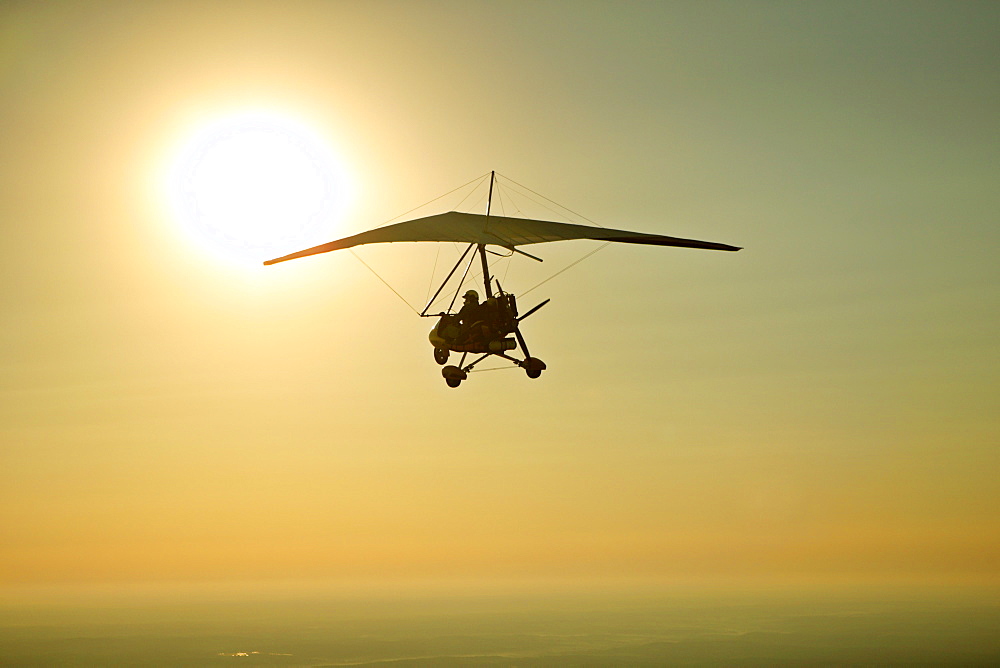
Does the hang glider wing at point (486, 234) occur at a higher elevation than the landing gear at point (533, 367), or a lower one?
higher

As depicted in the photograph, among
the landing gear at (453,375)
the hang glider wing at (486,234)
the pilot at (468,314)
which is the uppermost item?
the hang glider wing at (486,234)

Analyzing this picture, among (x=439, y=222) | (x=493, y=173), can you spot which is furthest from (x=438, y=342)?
(x=493, y=173)

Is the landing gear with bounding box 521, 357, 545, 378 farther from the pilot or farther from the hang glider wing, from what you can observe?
the hang glider wing

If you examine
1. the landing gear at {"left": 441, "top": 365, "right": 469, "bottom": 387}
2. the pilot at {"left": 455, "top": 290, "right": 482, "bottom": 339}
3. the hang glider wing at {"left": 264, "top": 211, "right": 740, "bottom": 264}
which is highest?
the hang glider wing at {"left": 264, "top": 211, "right": 740, "bottom": 264}

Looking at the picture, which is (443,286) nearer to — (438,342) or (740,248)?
(438,342)

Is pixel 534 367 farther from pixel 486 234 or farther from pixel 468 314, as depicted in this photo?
pixel 486 234

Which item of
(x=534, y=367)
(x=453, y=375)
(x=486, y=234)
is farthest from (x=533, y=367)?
(x=486, y=234)

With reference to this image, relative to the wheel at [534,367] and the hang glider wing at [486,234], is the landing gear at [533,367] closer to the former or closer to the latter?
the wheel at [534,367]
